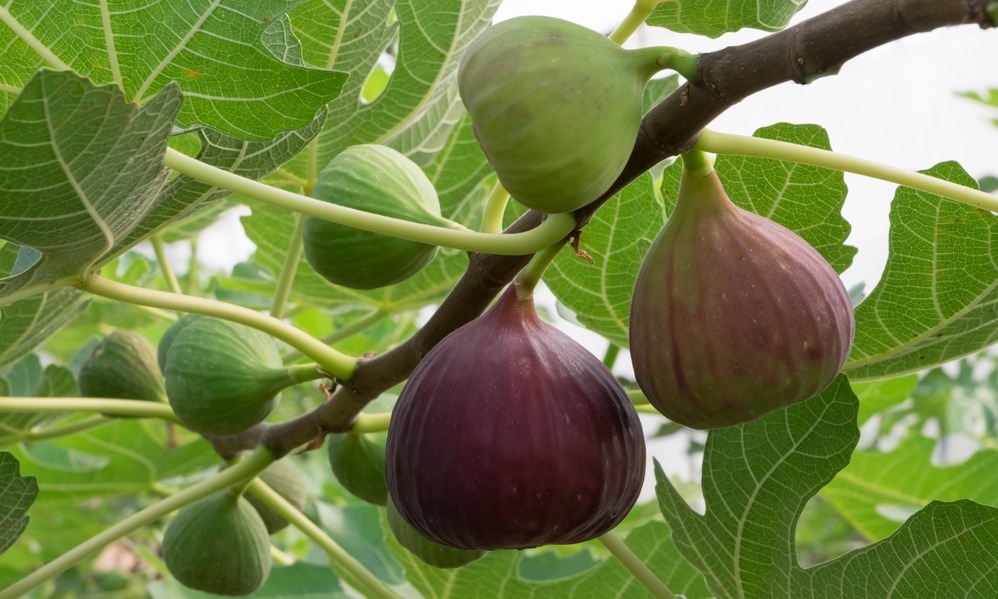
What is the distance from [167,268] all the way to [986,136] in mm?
6238

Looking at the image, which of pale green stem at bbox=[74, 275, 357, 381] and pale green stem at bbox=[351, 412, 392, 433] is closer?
pale green stem at bbox=[74, 275, 357, 381]

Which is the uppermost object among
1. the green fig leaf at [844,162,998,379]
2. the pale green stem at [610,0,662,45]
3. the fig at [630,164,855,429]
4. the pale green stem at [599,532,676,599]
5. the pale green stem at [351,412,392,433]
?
the pale green stem at [610,0,662,45]

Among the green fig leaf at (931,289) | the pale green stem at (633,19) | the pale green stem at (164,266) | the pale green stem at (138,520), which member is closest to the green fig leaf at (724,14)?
the pale green stem at (633,19)

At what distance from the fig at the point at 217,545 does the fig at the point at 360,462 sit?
0.16 meters

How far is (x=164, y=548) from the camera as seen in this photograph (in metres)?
1.37

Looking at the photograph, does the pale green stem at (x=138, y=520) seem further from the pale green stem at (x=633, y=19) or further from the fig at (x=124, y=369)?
the pale green stem at (x=633, y=19)

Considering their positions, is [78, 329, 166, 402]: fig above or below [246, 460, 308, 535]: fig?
above

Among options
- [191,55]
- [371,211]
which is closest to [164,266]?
[371,211]

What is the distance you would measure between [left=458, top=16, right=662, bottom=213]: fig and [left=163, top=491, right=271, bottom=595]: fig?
0.79 meters

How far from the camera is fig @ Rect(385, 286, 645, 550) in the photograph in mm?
763

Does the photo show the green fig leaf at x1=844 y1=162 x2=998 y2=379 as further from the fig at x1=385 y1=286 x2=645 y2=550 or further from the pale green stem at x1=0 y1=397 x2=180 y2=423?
the pale green stem at x1=0 y1=397 x2=180 y2=423

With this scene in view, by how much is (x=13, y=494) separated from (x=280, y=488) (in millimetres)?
512

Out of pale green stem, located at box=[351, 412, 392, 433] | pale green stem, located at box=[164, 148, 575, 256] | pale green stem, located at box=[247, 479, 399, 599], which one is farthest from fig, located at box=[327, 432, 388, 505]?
pale green stem, located at box=[164, 148, 575, 256]

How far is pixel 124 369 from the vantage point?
1478mm
